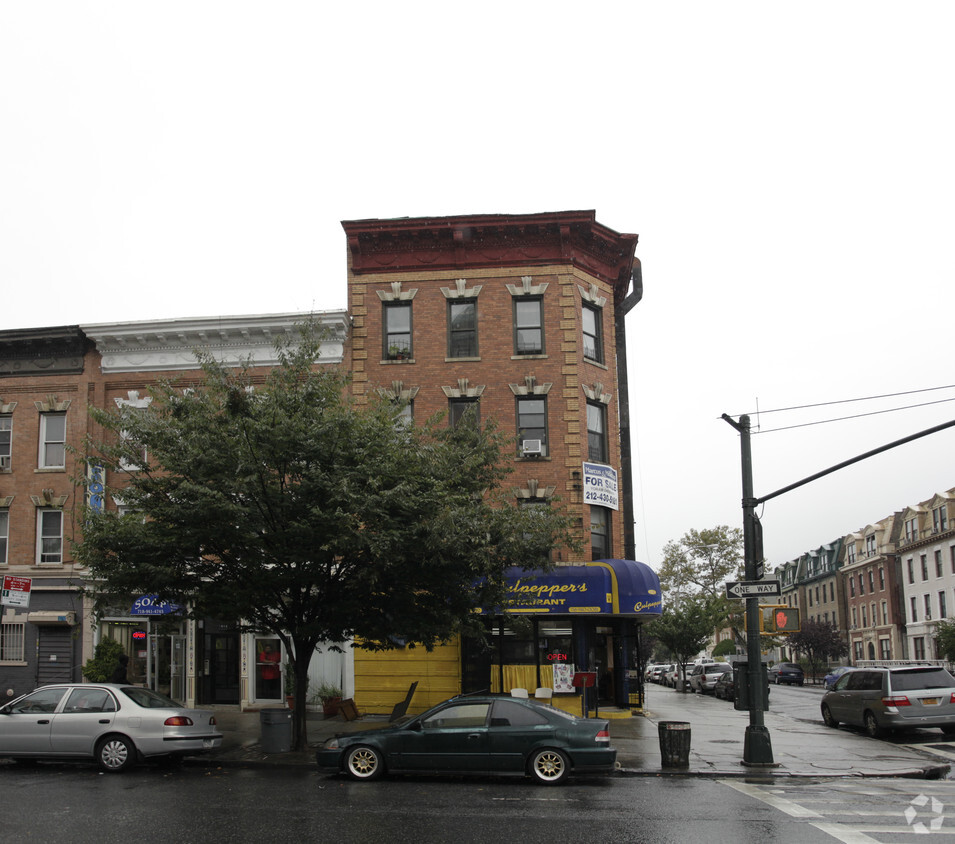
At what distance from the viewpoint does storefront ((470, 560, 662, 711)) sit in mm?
24266

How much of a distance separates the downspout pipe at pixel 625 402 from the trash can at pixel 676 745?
13274 mm

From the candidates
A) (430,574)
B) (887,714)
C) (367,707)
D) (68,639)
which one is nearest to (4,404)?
(68,639)

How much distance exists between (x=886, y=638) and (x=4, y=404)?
61255mm

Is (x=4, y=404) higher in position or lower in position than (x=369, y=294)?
lower

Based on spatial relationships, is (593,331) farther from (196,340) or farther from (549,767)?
(549,767)

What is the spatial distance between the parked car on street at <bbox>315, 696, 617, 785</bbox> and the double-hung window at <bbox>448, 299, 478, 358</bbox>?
542 inches

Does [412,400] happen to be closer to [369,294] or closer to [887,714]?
[369,294]

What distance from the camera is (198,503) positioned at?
16250mm

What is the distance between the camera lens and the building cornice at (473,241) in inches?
1057

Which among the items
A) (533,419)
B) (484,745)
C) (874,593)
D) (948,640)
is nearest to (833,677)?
(948,640)

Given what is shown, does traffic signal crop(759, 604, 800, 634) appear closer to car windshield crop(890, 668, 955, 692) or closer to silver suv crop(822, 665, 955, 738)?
silver suv crop(822, 665, 955, 738)

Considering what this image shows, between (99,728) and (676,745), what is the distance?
9581mm

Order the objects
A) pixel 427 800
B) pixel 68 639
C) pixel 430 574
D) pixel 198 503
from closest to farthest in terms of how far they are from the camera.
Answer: pixel 427 800 → pixel 198 503 → pixel 430 574 → pixel 68 639

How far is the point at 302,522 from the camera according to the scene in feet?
53.6
